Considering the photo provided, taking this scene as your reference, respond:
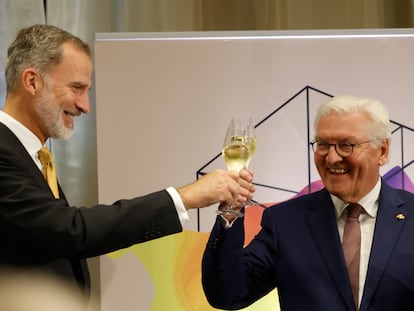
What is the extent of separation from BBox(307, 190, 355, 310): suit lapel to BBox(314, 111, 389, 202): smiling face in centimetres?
8

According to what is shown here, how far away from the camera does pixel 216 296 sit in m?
2.18

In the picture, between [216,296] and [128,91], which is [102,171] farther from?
[216,296]

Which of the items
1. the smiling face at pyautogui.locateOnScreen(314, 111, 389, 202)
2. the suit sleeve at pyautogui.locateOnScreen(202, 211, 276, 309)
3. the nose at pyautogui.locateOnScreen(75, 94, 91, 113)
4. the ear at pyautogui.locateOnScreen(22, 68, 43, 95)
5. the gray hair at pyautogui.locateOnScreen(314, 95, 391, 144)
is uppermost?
the ear at pyautogui.locateOnScreen(22, 68, 43, 95)

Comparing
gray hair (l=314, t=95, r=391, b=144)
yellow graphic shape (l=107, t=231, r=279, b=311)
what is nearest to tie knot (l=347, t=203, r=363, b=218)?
gray hair (l=314, t=95, r=391, b=144)

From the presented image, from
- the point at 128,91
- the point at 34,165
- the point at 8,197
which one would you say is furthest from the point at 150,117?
the point at 8,197

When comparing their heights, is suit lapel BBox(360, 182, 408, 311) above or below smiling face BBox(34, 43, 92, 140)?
below

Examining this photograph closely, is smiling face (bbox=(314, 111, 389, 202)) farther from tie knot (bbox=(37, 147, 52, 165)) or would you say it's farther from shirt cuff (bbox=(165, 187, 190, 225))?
tie knot (bbox=(37, 147, 52, 165))

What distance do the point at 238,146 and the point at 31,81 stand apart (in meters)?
0.70

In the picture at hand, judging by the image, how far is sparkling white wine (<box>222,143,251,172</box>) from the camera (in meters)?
1.96

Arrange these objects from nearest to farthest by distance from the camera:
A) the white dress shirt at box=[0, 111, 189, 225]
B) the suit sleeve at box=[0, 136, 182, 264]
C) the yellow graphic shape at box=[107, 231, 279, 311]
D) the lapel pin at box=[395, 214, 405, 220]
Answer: the suit sleeve at box=[0, 136, 182, 264] → the white dress shirt at box=[0, 111, 189, 225] → the lapel pin at box=[395, 214, 405, 220] → the yellow graphic shape at box=[107, 231, 279, 311]

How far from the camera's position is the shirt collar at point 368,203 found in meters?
2.25

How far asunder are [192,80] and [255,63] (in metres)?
0.30

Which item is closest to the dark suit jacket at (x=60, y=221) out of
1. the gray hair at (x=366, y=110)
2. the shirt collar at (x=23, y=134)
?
the shirt collar at (x=23, y=134)

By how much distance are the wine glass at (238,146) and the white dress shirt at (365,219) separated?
0.44 m
